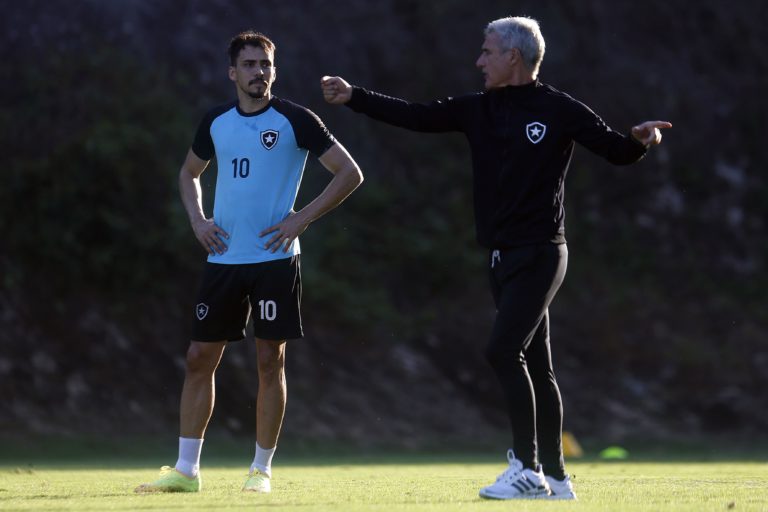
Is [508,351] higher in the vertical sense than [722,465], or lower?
higher

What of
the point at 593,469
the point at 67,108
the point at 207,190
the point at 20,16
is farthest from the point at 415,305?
the point at 593,469

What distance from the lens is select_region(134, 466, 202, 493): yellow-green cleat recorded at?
6.96 meters

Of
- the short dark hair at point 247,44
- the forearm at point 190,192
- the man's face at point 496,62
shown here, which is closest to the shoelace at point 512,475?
the man's face at point 496,62

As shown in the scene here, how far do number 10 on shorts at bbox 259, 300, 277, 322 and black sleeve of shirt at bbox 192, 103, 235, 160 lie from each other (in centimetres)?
99

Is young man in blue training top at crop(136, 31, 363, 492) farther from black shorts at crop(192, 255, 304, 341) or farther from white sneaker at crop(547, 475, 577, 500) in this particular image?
white sneaker at crop(547, 475, 577, 500)

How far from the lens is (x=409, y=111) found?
6.79m

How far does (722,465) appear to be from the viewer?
11.2m

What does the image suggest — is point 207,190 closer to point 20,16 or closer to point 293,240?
point 20,16

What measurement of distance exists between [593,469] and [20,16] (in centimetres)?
1089

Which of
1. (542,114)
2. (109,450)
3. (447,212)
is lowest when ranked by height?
(109,450)

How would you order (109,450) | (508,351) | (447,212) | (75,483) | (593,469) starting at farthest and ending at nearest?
(447,212)
(109,450)
(593,469)
(75,483)
(508,351)

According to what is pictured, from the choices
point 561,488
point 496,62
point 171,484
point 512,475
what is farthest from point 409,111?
point 171,484

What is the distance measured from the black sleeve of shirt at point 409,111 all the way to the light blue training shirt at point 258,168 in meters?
0.50

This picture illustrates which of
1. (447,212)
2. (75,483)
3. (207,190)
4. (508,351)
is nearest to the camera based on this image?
(508,351)
